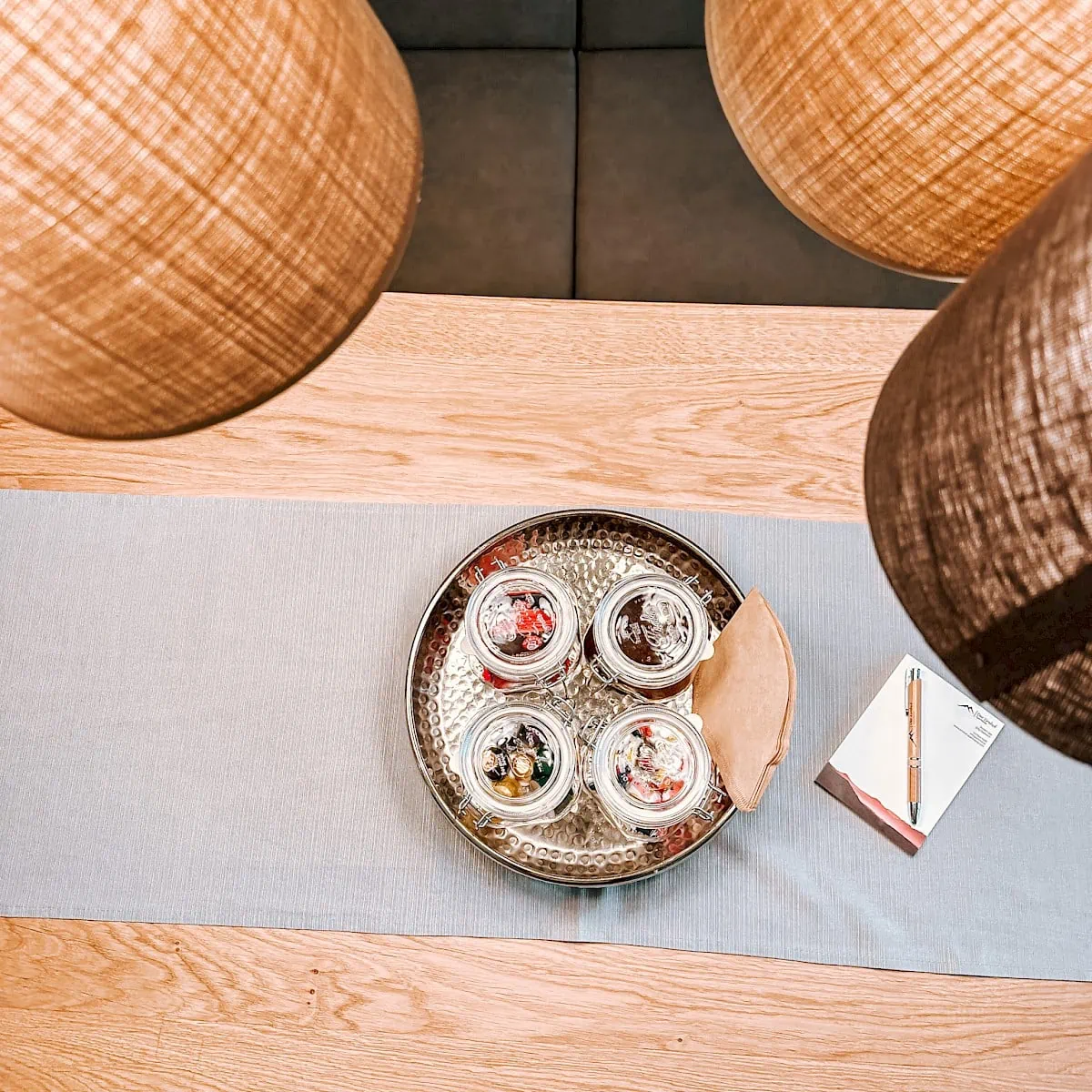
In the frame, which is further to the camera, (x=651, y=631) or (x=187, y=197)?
(x=651, y=631)

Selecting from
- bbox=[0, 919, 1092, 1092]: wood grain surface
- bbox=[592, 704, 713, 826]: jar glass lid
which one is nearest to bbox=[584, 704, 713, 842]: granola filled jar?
bbox=[592, 704, 713, 826]: jar glass lid

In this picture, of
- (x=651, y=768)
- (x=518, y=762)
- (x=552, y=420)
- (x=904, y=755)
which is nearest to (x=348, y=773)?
(x=518, y=762)

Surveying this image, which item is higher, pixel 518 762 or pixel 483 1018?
pixel 518 762

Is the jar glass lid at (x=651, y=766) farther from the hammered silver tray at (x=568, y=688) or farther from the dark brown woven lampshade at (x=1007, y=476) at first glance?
the dark brown woven lampshade at (x=1007, y=476)

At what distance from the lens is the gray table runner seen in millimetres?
784

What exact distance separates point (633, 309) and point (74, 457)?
0.60 m

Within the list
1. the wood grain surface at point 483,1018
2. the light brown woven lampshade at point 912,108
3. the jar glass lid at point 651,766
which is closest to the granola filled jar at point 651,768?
the jar glass lid at point 651,766

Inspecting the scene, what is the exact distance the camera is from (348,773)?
82 centimetres

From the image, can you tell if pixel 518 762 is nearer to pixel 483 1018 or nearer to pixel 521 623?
pixel 521 623

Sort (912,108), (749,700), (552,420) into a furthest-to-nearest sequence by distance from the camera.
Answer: (552,420) < (749,700) < (912,108)

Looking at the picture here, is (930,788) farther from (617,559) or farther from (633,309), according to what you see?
(633,309)

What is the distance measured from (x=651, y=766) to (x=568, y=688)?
114 mm

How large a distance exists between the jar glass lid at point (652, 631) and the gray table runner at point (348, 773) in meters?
0.13

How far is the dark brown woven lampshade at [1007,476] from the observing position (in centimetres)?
21
